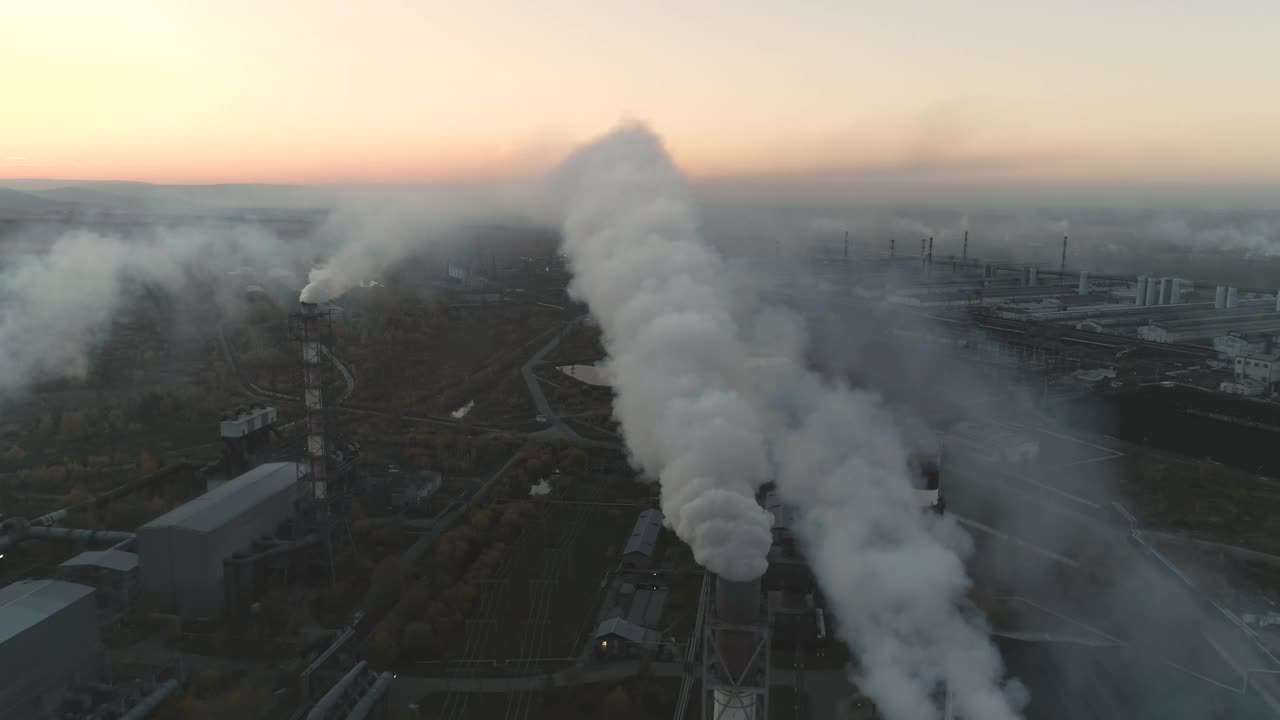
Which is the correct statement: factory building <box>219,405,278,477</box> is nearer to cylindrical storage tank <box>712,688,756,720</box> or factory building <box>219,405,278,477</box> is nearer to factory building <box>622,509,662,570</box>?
factory building <box>622,509,662,570</box>

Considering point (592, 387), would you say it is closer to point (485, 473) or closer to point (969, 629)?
point (485, 473)

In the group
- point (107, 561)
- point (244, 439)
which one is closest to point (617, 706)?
point (107, 561)

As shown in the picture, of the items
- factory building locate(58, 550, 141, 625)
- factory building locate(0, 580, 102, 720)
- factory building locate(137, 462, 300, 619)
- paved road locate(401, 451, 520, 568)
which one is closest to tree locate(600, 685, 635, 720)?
paved road locate(401, 451, 520, 568)

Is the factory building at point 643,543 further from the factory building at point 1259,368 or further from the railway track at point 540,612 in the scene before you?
the factory building at point 1259,368

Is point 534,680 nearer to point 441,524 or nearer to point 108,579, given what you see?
point 441,524

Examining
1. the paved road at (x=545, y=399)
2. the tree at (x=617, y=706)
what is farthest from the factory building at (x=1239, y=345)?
the tree at (x=617, y=706)

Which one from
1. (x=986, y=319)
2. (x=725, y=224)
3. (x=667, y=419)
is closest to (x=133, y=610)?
(x=667, y=419)
